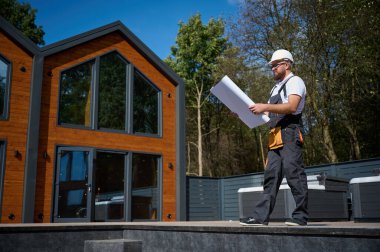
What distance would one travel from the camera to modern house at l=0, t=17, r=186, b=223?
8.40 meters

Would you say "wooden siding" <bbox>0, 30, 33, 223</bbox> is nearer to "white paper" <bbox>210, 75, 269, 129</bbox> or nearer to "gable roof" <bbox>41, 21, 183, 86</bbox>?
"gable roof" <bbox>41, 21, 183, 86</bbox>

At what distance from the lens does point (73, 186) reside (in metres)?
8.83

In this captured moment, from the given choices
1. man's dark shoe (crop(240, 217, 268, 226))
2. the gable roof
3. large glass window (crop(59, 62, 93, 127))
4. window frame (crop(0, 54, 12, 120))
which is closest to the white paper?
man's dark shoe (crop(240, 217, 268, 226))

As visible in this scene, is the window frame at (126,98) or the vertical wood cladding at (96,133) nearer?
the vertical wood cladding at (96,133)

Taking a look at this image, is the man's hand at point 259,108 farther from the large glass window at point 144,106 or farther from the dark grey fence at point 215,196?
the dark grey fence at point 215,196

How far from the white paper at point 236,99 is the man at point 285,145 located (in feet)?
0.37

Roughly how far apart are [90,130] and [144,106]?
1.80 metres

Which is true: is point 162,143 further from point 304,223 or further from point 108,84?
point 304,223

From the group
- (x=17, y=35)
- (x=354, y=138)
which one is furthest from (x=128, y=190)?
A: (x=354, y=138)

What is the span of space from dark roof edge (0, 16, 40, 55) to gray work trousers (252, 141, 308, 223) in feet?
23.3

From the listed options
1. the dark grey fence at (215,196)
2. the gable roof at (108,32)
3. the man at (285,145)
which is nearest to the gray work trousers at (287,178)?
the man at (285,145)

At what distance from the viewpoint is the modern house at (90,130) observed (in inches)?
331

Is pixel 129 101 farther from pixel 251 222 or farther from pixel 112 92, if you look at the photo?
pixel 251 222

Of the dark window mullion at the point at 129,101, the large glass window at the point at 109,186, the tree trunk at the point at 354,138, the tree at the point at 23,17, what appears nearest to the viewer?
the large glass window at the point at 109,186
